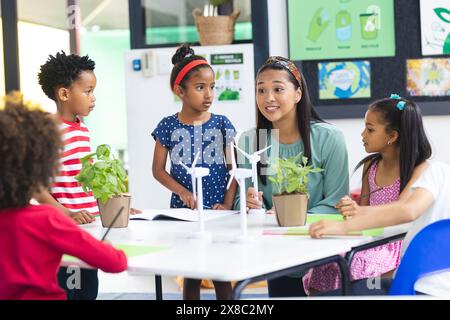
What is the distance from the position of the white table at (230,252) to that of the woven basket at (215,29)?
213 centimetres

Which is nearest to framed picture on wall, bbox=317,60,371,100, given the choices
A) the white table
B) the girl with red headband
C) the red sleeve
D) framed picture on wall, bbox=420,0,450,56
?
framed picture on wall, bbox=420,0,450,56

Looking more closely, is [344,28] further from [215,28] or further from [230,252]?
[230,252]

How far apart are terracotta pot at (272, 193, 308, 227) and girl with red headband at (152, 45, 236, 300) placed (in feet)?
2.57

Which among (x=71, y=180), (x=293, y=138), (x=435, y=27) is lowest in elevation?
(x=71, y=180)

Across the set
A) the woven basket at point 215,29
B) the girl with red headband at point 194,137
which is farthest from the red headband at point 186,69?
the woven basket at point 215,29

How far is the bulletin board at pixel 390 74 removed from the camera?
13.3 feet

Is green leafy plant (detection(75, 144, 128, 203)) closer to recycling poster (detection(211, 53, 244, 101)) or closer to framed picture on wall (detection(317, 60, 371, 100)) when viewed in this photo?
recycling poster (detection(211, 53, 244, 101))

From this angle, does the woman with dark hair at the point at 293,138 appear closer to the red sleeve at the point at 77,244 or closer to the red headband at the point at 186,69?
the red headband at the point at 186,69

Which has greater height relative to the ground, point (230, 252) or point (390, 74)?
point (390, 74)

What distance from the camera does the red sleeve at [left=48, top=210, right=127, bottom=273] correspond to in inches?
62.8

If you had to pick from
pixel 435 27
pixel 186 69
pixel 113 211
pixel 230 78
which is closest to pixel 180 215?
pixel 113 211

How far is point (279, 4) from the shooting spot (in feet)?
13.9

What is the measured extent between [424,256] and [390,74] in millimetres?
2335

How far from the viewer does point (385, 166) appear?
256 centimetres
